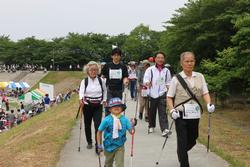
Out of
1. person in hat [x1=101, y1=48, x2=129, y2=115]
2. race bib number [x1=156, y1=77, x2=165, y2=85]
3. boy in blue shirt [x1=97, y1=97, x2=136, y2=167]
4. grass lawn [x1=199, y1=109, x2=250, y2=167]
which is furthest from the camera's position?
race bib number [x1=156, y1=77, x2=165, y2=85]

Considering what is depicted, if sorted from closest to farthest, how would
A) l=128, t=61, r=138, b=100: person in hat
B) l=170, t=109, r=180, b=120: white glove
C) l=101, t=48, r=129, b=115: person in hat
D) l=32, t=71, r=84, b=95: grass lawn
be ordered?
1. l=170, t=109, r=180, b=120: white glove
2. l=101, t=48, r=129, b=115: person in hat
3. l=128, t=61, r=138, b=100: person in hat
4. l=32, t=71, r=84, b=95: grass lawn

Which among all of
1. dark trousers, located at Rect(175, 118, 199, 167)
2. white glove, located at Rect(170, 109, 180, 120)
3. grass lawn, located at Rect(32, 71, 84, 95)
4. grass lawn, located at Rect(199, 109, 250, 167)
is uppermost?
white glove, located at Rect(170, 109, 180, 120)

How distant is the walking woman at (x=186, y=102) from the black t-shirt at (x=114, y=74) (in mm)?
2881

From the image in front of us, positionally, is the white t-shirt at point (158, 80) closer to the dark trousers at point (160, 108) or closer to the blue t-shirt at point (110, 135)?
the dark trousers at point (160, 108)

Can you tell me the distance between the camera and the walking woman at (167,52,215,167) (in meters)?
6.86

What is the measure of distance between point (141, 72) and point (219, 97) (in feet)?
22.7

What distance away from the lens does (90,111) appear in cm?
907

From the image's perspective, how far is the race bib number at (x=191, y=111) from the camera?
22.5ft

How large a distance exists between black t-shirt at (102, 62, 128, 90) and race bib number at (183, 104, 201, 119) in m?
3.11

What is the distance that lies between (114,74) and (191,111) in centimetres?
324

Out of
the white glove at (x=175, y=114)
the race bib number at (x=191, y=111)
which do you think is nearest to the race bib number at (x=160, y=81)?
the race bib number at (x=191, y=111)

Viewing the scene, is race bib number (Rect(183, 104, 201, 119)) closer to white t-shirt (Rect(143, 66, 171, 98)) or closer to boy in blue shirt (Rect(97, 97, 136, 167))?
boy in blue shirt (Rect(97, 97, 136, 167))

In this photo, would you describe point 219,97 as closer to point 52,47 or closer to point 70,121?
point 70,121

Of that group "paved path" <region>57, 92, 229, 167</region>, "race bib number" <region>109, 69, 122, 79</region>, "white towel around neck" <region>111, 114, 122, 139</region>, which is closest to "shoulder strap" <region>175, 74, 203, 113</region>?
"white towel around neck" <region>111, 114, 122, 139</region>
